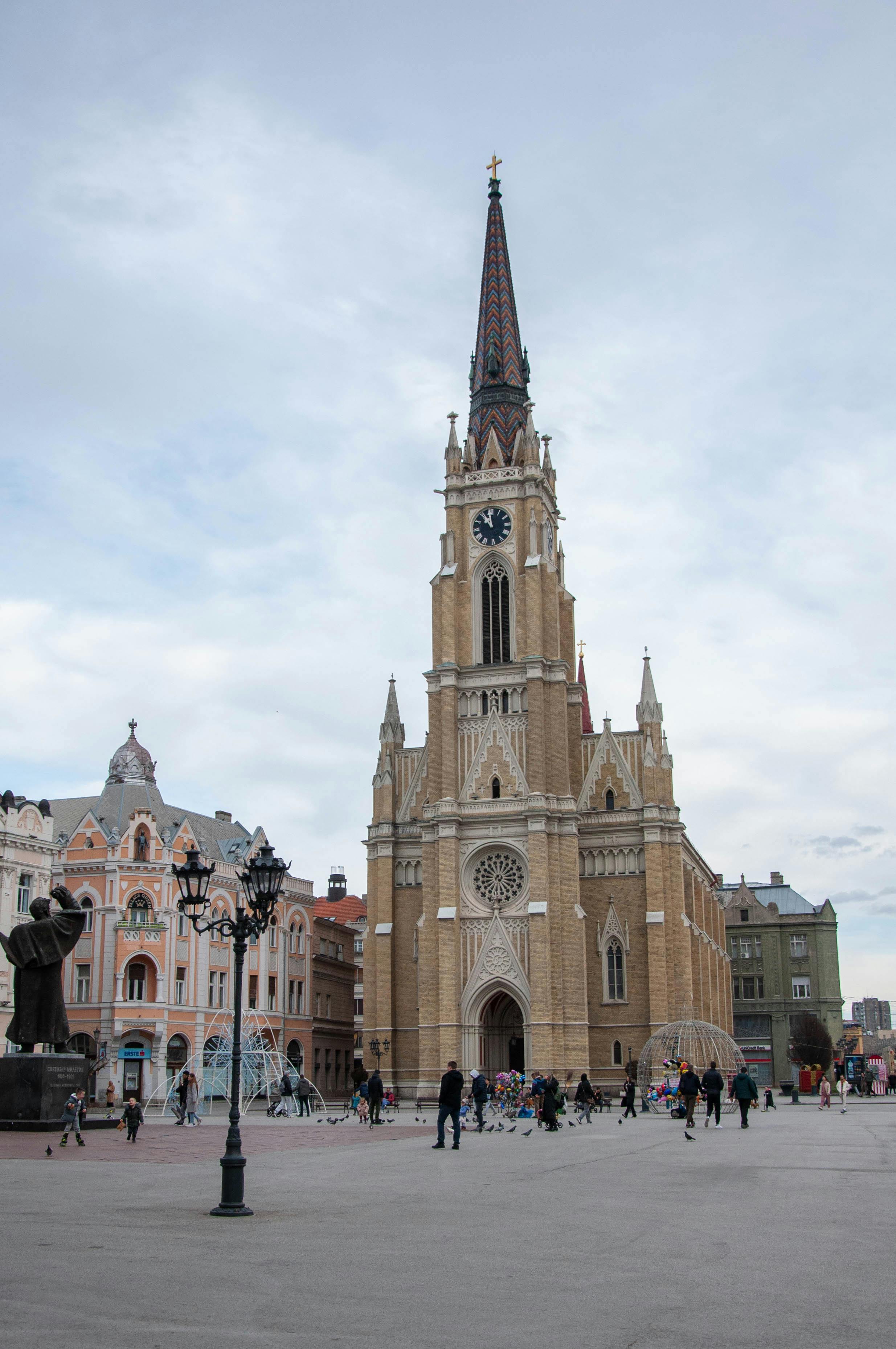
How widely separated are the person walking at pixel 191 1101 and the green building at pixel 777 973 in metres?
70.2

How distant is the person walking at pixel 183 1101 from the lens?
35.1 metres

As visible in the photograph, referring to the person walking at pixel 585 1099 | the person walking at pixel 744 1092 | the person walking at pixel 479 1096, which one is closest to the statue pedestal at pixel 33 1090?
the person walking at pixel 479 1096

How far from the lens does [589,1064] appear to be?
59156 millimetres

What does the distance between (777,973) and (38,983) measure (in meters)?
84.9

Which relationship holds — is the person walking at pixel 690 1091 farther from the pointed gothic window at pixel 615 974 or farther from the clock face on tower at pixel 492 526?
the clock face on tower at pixel 492 526

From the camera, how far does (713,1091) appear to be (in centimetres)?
3045

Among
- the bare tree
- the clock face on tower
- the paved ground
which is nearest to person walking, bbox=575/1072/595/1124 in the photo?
the paved ground

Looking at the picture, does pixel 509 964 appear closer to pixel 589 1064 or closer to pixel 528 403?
pixel 589 1064

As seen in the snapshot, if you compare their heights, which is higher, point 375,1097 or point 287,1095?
point 375,1097

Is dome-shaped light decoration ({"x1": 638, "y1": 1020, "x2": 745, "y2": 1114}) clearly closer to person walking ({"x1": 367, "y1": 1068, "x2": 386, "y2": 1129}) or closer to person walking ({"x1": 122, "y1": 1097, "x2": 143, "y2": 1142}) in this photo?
person walking ({"x1": 367, "y1": 1068, "x2": 386, "y2": 1129})

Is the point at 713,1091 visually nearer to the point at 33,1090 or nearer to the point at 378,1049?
the point at 33,1090

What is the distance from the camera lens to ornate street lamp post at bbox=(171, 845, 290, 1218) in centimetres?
1382

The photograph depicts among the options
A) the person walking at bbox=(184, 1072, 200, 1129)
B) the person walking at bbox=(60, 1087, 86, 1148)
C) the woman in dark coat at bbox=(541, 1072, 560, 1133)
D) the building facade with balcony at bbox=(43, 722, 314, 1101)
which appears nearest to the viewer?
the person walking at bbox=(60, 1087, 86, 1148)

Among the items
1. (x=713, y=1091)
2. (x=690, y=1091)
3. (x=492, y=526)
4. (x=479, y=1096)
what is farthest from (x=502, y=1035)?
(x=690, y=1091)
